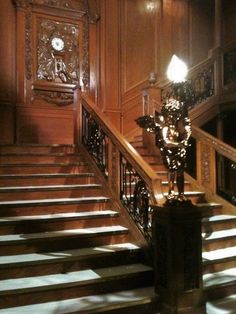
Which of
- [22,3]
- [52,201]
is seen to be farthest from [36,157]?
[22,3]

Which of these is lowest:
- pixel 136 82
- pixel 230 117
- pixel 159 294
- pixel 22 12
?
pixel 159 294

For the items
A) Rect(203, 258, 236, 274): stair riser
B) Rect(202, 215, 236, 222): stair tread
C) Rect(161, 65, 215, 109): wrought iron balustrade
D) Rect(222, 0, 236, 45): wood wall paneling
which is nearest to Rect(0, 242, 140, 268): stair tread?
Rect(203, 258, 236, 274): stair riser

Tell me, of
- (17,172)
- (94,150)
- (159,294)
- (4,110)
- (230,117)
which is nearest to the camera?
(159,294)

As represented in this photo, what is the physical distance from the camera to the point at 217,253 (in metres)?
4.32

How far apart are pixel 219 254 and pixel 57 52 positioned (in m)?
5.27

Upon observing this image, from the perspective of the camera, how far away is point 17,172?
16.7 feet

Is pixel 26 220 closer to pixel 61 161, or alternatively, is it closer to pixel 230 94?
pixel 61 161

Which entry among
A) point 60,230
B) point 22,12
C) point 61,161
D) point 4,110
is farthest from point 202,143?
point 22,12

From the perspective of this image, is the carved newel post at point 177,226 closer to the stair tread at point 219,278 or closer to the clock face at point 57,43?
the stair tread at point 219,278

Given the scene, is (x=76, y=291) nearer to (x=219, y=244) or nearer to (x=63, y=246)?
(x=63, y=246)

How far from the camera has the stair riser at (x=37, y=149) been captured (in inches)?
219

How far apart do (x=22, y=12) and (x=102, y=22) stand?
69.2 inches

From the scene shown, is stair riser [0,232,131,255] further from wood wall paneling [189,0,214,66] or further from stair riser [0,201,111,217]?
wood wall paneling [189,0,214,66]

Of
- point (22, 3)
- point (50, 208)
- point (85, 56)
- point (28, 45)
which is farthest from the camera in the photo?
point (85, 56)
